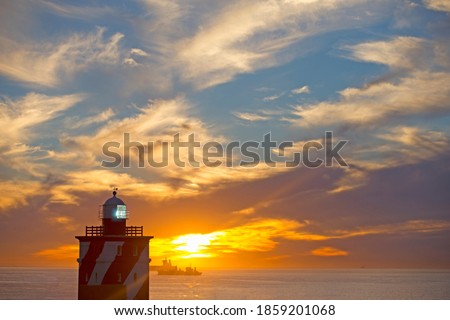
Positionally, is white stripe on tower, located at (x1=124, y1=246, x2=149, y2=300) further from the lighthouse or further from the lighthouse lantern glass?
the lighthouse lantern glass

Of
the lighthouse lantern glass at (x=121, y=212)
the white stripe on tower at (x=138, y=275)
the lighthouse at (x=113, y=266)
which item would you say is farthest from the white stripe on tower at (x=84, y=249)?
the white stripe on tower at (x=138, y=275)

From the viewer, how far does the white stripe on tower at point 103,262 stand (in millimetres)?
40344

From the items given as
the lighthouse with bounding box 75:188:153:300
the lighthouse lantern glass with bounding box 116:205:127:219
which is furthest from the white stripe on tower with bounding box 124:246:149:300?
the lighthouse lantern glass with bounding box 116:205:127:219

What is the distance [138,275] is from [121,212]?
4.39 m

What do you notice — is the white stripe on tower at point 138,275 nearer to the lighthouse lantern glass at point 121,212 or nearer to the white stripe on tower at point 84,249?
the lighthouse lantern glass at point 121,212

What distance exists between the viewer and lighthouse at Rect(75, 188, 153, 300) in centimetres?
4016

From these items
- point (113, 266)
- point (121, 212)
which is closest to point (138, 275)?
point (113, 266)

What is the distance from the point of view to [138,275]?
133 ft

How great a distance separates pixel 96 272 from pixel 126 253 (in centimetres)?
212

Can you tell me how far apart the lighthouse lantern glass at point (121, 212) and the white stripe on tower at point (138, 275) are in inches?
110
